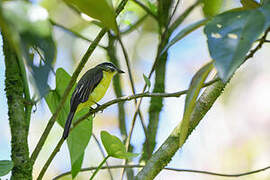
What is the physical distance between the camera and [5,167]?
0.70 m

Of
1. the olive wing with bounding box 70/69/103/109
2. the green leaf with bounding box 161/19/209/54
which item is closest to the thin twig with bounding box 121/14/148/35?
the olive wing with bounding box 70/69/103/109

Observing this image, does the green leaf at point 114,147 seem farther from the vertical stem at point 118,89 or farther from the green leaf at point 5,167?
the vertical stem at point 118,89

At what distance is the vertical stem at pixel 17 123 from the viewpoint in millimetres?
747

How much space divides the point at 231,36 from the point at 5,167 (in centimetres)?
42

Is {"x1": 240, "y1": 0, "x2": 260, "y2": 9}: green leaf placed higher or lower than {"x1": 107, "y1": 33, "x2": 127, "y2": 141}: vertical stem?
lower

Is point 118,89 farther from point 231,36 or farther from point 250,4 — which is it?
point 231,36

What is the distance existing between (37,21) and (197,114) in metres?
0.47

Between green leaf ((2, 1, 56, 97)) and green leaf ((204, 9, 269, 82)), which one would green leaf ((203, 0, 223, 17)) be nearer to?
green leaf ((204, 9, 269, 82))

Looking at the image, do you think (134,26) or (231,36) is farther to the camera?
(134,26)

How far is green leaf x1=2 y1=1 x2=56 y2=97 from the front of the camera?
0.37m

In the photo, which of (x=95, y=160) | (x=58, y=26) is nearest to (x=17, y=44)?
(x=58, y=26)

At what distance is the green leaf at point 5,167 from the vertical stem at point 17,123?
29 millimetres

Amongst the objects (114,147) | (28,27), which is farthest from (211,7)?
(28,27)

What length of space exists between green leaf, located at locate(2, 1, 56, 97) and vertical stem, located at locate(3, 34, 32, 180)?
33 centimetres
